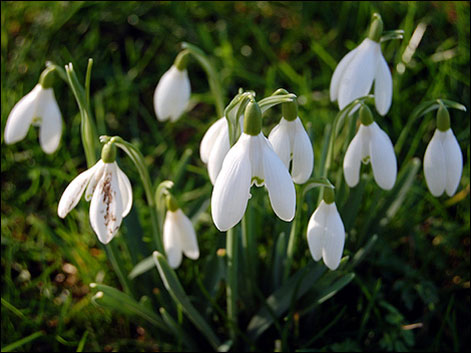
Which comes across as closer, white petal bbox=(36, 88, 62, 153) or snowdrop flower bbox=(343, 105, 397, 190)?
snowdrop flower bbox=(343, 105, 397, 190)

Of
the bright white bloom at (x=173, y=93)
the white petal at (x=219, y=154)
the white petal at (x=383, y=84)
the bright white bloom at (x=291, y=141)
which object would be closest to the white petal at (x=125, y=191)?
the white petal at (x=219, y=154)

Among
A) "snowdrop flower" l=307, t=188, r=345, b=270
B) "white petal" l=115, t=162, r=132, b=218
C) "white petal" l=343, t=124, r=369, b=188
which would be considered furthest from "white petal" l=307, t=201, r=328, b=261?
"white petal" l=115, t=162, r=132, b=218

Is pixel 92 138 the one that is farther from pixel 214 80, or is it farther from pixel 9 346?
pixel 9 346

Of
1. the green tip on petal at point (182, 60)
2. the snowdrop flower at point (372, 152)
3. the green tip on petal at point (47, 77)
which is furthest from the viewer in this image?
the green tip on petal at point (182, 60)

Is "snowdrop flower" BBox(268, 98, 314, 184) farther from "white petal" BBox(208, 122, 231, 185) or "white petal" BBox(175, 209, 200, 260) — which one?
"white petal" BBox(175, 209, 200, 260)

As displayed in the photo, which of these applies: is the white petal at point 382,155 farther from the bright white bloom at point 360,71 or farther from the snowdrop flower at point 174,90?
the snowdrop flower at point 174,90

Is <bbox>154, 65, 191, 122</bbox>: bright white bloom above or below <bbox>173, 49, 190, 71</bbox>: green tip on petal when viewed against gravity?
below

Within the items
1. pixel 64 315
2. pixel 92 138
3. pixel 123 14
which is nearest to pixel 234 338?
pixel 64 315
